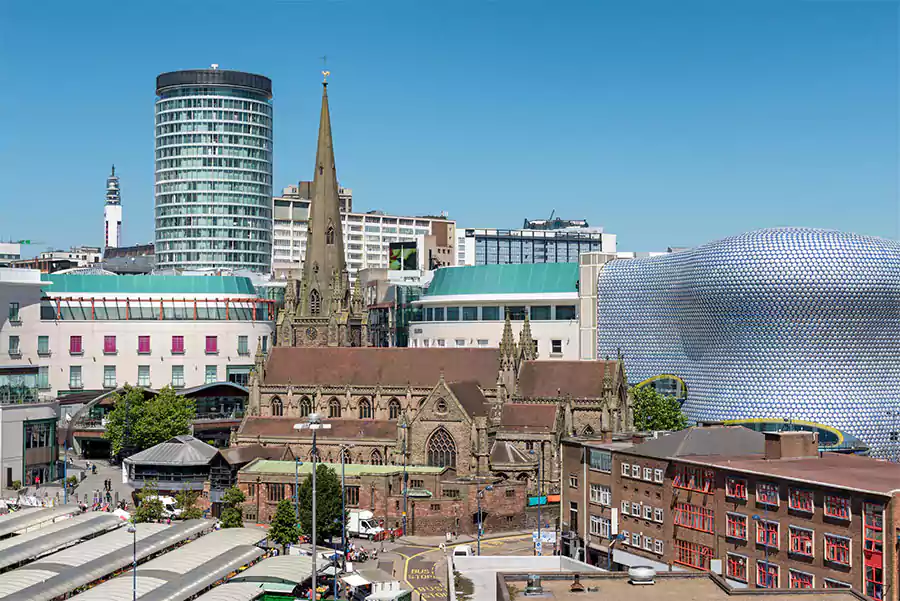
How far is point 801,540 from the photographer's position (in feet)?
215

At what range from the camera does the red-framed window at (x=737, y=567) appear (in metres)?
69.4

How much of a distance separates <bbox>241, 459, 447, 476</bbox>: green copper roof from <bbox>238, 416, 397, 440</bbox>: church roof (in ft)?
12.9

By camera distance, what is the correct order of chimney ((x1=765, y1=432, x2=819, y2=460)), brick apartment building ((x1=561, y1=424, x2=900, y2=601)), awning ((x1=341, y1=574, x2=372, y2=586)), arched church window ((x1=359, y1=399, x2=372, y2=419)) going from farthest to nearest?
1. arched church window ((x1=359, y1=399, x2=372, y2=419))
2. awning ((x1=341, y1=574, x2=372, y2=586))
3. chimney ((x1=765, y1=432, x2=819, y2=460))
4. brick apartment building ((x1=561, y1=424, x2=900, y2=601))

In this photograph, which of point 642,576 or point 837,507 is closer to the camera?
point 642,576

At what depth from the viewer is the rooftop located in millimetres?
63812

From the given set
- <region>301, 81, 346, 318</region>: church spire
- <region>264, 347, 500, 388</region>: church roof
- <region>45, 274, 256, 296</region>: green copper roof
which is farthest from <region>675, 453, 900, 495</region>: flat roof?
<region>45, 274, 256, 296</region>: green copper roof

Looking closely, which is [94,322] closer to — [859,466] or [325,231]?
[325,231]

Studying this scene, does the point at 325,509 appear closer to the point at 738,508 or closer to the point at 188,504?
the point at 188,504

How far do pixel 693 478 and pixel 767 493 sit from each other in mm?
7350

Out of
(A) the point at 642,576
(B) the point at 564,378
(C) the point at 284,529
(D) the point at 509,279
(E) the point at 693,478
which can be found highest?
(D) the point at 509,279

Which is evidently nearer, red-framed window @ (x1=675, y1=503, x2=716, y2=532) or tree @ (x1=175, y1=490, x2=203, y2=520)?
red-framed window @ (x1=675, y1=503, x2=716, y2=532)

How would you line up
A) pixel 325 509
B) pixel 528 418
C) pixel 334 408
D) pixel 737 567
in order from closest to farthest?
1. pixel 737 567
2. pixel 325 509
3. pixel 528 418
4. pixel 334 408

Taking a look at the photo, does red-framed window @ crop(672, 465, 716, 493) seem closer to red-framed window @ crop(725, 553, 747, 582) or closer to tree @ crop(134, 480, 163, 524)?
red-framed window @ crop(725, 553, 747, 582)

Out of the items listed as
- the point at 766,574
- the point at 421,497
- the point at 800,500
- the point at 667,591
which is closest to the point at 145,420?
the point at 421,497
